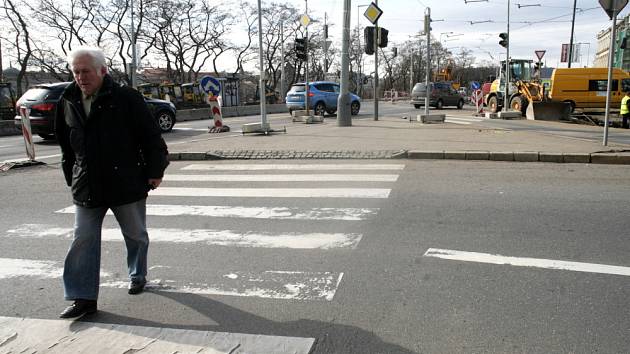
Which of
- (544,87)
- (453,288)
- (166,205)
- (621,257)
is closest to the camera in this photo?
(453,288)

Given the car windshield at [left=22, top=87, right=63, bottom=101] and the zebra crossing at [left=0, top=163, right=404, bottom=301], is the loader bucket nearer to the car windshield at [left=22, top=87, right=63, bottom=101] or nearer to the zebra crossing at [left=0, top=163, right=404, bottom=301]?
the zebra crossing at [left=0, top=163, right=404, bottom=301]

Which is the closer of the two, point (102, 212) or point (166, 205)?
point (102, 212)

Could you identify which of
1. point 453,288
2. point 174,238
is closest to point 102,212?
point 174,238

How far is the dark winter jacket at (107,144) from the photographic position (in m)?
3.46

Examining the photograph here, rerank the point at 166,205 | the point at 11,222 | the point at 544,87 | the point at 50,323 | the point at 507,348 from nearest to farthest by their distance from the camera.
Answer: the point at 507,348 → the point at 50,323 → the point at 11,222 → the point at 166,205 → the point at 544,87

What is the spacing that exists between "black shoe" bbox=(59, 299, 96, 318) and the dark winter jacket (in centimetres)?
70

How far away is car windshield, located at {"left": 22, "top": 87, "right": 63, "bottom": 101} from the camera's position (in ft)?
48.5

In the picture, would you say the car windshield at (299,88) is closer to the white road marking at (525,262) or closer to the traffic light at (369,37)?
the traffic light at (369,37)

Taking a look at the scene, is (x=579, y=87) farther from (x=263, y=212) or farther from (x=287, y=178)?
(x=263, y=212)

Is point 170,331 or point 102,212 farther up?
point 102,212

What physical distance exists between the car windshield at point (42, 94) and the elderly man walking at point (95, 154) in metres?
12.8

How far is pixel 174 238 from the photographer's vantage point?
210 inches

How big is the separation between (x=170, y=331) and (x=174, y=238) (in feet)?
7.08

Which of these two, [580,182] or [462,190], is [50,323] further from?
[580,182]
